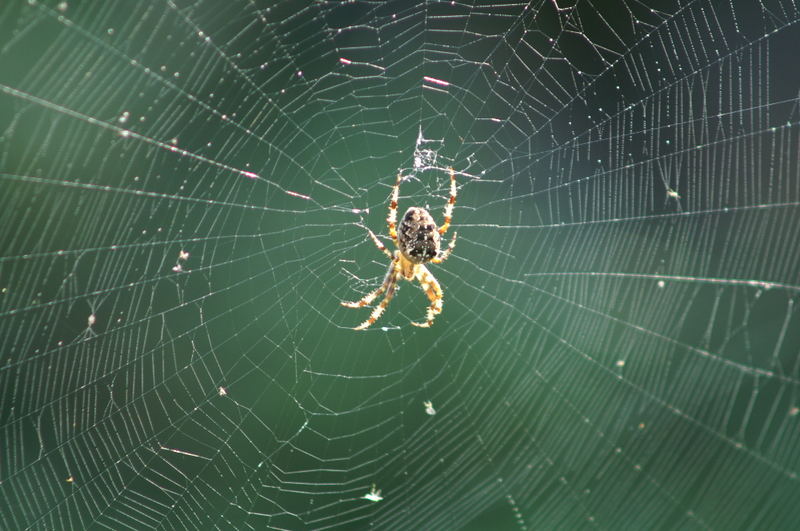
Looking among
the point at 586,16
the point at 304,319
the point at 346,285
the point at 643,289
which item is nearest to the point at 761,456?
the point at 643,289

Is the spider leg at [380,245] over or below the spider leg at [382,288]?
over

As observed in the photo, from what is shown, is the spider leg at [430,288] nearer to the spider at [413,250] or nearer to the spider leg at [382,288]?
the spider at [413,250]

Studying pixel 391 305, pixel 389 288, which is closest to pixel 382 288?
pixel 389 288

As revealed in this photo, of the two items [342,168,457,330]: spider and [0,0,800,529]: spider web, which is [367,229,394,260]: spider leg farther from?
[0,0,800,529]: spider web

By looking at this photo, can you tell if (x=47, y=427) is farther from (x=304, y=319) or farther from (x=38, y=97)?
(x=38, y=97)

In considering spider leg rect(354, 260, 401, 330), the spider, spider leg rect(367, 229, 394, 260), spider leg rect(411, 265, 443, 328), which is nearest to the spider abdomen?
the spider

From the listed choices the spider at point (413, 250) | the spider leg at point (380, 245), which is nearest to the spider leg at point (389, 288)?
the spider at point (413, 250)

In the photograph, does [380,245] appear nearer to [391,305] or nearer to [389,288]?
[389,288]
